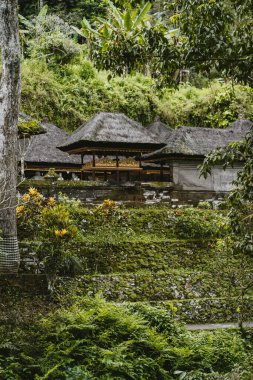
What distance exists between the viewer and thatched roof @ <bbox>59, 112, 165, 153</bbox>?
19127mm

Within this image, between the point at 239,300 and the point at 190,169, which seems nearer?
the point at 239,300

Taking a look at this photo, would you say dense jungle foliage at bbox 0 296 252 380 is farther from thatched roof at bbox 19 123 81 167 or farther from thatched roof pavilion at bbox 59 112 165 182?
thatched roof at bbox 19 123 81 167

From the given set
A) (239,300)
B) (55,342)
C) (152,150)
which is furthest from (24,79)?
(55,342)

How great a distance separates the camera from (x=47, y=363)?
8.06 m

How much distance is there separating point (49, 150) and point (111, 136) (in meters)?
4.59

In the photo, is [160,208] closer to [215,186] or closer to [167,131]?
[215,186]

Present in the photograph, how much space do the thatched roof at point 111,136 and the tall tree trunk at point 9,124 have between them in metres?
6.91

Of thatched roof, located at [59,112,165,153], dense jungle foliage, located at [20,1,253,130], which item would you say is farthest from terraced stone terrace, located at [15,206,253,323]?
dense jungle foliage, located at [20,1,253,130]

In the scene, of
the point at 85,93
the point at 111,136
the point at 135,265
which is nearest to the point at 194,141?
the point at 111,136

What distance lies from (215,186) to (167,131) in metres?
6.61

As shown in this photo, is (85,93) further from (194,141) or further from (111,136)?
(111,136)

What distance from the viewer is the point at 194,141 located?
68.2 feet

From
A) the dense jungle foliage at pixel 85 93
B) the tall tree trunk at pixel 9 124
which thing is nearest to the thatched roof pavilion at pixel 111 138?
the tall tree trunk at pixel 9 124

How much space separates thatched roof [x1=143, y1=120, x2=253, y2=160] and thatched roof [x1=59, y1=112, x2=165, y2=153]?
58 cm
